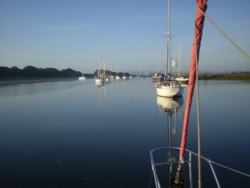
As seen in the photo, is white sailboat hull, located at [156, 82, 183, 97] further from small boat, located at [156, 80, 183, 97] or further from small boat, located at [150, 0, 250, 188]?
small boat, located at [150, 0, 250, 188]

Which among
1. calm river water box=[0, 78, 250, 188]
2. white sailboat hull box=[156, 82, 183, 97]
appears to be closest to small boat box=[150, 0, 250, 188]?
calm river water box=[0, 78, 250, 188]

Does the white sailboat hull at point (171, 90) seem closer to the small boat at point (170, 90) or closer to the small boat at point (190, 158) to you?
the small boat at point (170, 90)

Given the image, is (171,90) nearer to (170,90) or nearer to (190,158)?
(170,90)

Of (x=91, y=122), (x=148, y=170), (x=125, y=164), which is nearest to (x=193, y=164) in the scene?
(x=148, y=170)

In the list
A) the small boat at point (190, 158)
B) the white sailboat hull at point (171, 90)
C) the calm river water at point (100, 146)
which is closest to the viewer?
the small boat at point (190, 158)

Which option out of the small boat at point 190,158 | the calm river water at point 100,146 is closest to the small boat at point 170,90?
the calm river water at point 100,146

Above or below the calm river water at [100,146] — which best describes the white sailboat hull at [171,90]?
above

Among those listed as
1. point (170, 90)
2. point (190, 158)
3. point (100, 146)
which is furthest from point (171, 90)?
point (190, 158)

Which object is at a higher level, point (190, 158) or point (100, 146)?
point (190, 158)

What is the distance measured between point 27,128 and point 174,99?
68.0 ft

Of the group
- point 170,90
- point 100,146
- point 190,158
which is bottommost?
point 100,146

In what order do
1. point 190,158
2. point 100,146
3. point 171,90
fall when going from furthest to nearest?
point 171,90 < point 100,146 < point 190,158

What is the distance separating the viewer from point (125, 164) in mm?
10344

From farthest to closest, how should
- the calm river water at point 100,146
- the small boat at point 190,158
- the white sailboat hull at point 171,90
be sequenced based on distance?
the white sailboat hull at point 171,90 < the calm river water at point 100,146 < the small boat at point 190,158
